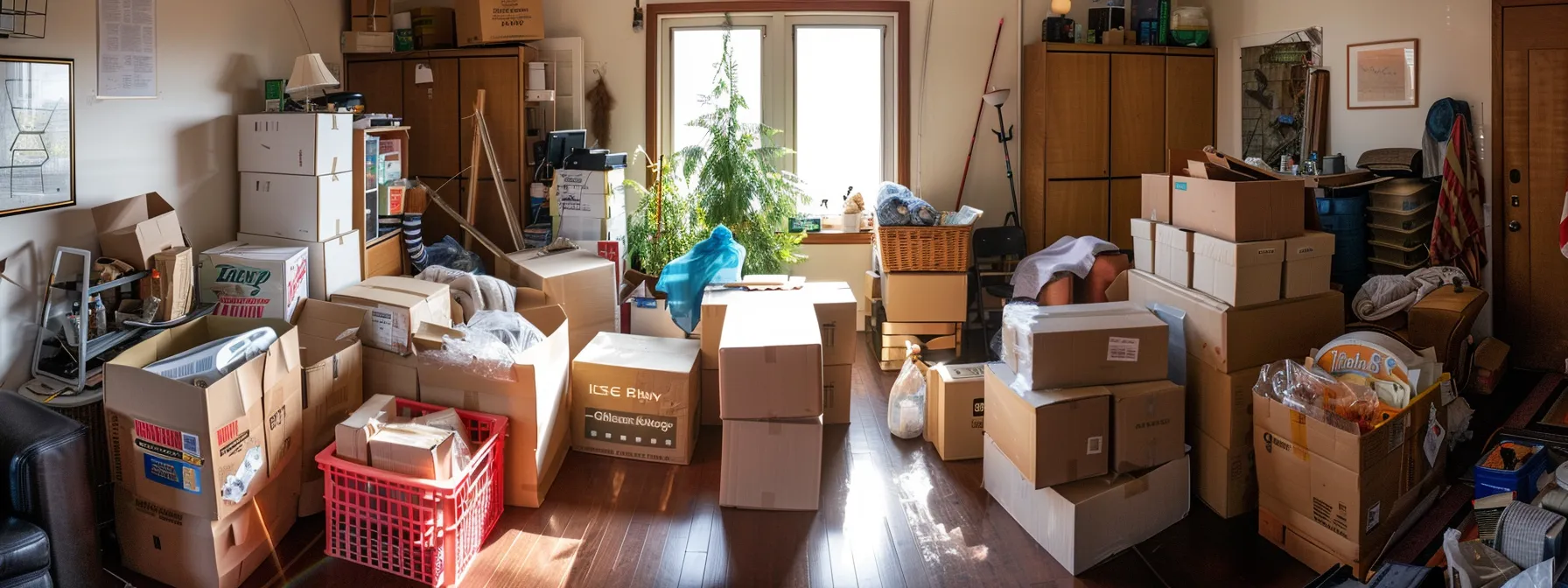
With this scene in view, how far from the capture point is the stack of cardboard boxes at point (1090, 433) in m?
3.17

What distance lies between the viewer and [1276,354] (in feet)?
11.5

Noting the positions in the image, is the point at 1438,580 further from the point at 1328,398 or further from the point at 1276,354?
the point at 1276,354

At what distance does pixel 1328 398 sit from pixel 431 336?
115 inches

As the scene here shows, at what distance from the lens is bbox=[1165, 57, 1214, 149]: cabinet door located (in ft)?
20.7

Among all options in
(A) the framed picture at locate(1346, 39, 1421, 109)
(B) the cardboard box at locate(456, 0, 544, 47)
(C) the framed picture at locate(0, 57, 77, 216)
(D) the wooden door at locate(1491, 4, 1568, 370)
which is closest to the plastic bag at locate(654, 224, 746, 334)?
(B) the cardboard box at locate(456, 0, 544, 47)

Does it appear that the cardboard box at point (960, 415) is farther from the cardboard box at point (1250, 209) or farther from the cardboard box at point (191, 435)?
the cardboard box at point (191, 435)

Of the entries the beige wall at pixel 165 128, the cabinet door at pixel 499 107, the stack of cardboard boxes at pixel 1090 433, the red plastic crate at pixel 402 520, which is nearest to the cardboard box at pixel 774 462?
the stack of cardboard boxes at pixel 1090 433

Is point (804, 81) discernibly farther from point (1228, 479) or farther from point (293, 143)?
point (1228, 479)

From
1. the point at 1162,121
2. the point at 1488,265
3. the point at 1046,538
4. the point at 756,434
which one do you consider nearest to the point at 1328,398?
the point at 1046,538

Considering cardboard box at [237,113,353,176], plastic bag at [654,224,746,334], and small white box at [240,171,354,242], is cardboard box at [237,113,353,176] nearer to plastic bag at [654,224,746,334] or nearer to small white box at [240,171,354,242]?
small white box at [240,171,354,242]

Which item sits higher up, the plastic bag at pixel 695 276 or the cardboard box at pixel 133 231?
the cardboard box at pixel 133 231

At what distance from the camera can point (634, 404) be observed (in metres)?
4.02

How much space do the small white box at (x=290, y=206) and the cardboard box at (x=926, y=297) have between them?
2682 mm

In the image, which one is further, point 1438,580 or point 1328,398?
point 1328,398
